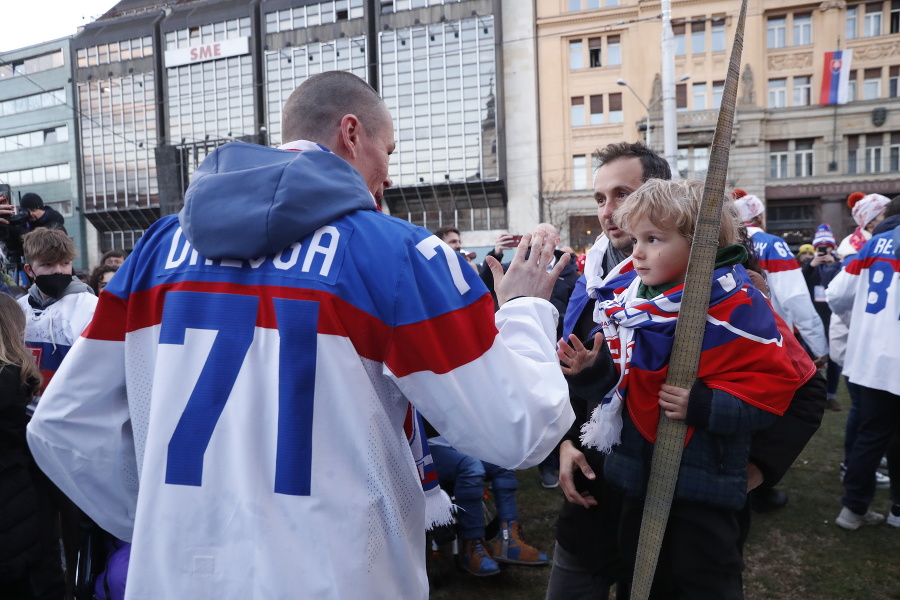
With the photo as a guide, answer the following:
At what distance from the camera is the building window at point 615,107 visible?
32406 millimetres

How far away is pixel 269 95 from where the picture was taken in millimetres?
37594

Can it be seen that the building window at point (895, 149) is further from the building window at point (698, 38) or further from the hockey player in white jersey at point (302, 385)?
the hockey player in white jersey at point (302, 385)

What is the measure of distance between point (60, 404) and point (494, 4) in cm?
3539

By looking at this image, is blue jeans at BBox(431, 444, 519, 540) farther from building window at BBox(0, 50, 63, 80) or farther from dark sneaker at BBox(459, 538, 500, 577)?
building window at BBox(0, 50, 63, 80)

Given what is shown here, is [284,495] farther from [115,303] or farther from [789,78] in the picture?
[789,78]

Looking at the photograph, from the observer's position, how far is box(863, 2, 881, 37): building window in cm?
2859

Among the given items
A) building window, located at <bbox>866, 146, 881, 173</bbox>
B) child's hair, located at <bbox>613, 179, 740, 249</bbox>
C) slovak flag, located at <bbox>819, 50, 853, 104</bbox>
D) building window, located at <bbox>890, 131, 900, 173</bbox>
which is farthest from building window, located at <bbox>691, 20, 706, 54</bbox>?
child's hair, located at <bbox>613, 179, 740, 249</bbox>

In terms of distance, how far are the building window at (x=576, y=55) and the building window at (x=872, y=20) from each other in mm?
12265

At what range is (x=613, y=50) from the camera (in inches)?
1283

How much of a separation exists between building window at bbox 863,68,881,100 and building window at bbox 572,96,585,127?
482 inches

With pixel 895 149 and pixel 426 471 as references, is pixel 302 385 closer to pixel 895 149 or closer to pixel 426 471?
pixel 426 471

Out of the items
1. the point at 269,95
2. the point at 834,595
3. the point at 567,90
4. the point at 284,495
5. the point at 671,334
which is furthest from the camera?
the point at 269,95

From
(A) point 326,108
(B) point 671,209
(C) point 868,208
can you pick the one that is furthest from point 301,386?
(C) point 868,208

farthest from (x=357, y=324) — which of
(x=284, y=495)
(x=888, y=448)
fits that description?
(x=888, y=448)
